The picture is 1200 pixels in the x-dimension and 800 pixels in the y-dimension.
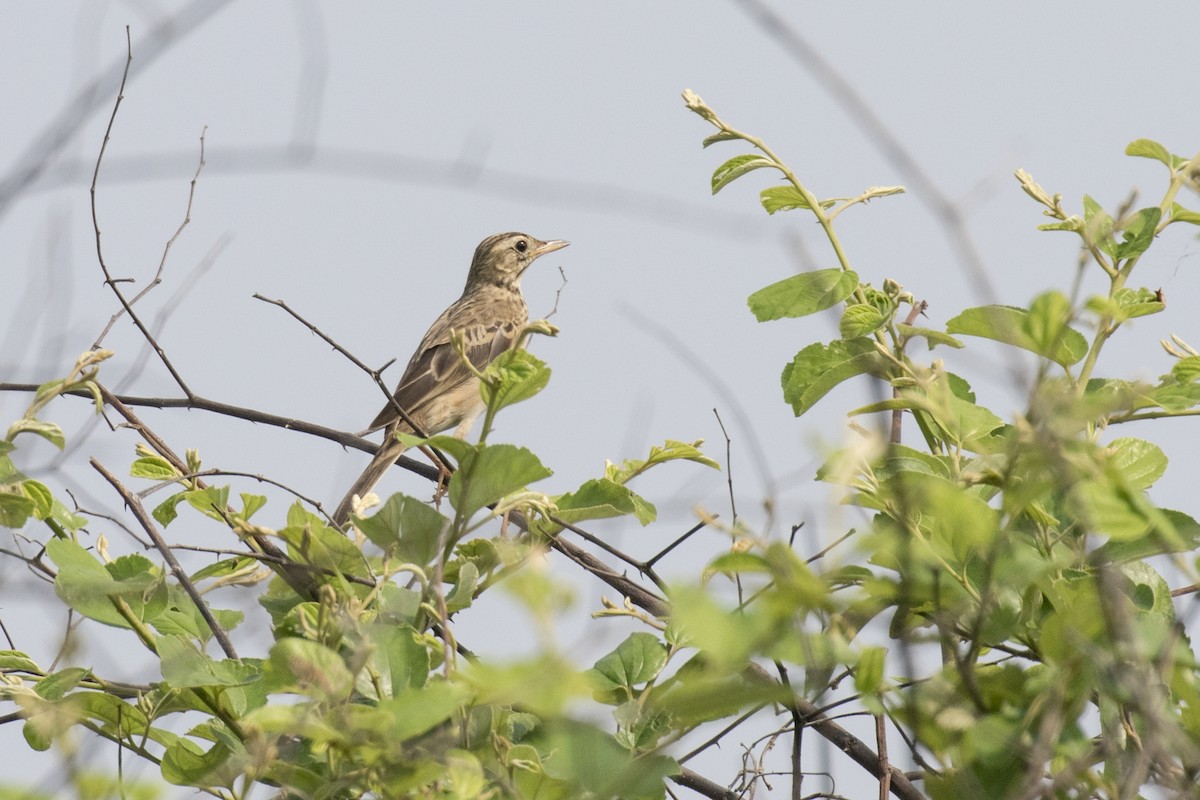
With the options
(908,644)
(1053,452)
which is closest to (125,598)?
(908,644)

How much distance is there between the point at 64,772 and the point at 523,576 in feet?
3.15

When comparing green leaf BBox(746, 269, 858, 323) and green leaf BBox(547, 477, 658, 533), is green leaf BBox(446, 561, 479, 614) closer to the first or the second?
green leaf BBox(547, 477, 658, 533)

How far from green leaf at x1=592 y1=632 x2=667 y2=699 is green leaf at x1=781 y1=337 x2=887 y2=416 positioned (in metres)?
0.64

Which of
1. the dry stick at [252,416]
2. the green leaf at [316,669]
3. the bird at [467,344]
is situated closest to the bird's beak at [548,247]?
the bird at [467,344]

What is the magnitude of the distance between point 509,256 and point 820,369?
8946 millimetres

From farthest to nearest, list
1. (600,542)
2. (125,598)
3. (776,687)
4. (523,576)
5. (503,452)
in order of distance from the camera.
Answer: (600,542), (125,598), (503,452), (523,576), (776,687)

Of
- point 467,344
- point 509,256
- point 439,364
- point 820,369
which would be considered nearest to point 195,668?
point 820,369

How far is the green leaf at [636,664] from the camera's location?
2.69 metres

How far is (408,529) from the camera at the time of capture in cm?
262

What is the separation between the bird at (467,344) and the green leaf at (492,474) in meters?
3.60

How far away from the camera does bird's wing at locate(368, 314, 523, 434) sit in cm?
907

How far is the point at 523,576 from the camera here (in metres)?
1.57

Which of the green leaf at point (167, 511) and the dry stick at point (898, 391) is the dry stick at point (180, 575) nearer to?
the green leaf at point (167, 511)

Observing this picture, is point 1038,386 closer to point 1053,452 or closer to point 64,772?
point 1053,452
